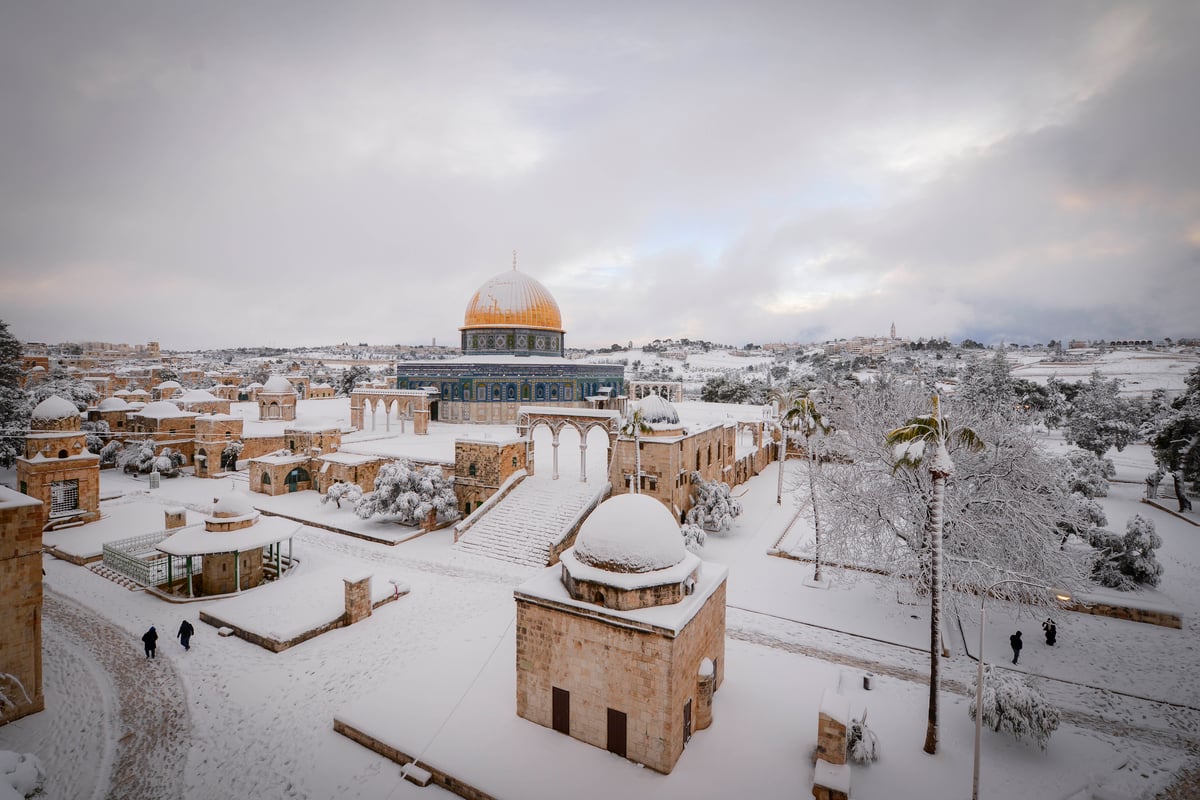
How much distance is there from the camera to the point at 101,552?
647 inches

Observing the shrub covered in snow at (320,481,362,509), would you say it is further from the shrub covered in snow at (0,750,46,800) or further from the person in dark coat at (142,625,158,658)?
the shrub covered in snow at (0,750,46,800)

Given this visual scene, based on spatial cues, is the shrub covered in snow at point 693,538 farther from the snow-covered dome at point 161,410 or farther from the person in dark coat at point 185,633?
the snow-covered dome at point 161,410

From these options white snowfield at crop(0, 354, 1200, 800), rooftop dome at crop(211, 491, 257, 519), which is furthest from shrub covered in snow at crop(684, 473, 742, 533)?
rooftop dome at crop(211, 491, 257, 519)

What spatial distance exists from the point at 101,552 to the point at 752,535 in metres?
21.3

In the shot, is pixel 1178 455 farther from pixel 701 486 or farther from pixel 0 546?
pixel 0 546

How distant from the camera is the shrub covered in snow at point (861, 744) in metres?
7.95

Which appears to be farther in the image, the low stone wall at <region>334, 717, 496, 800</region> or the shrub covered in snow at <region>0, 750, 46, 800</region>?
the low stone wall at <region>334, 717, 496, 800</region>

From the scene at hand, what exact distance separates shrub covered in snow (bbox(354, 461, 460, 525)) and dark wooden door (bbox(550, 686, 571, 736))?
11.6 metres

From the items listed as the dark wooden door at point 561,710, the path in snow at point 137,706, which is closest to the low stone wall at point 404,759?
the dark wooden door at point 561,710

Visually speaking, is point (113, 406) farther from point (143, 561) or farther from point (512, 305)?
point (512, 305)

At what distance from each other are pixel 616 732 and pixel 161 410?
32.0 meters

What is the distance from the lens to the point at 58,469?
1898cm

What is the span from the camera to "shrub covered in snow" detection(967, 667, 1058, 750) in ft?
26.4

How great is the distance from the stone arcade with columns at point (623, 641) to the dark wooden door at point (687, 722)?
0.02 metres
